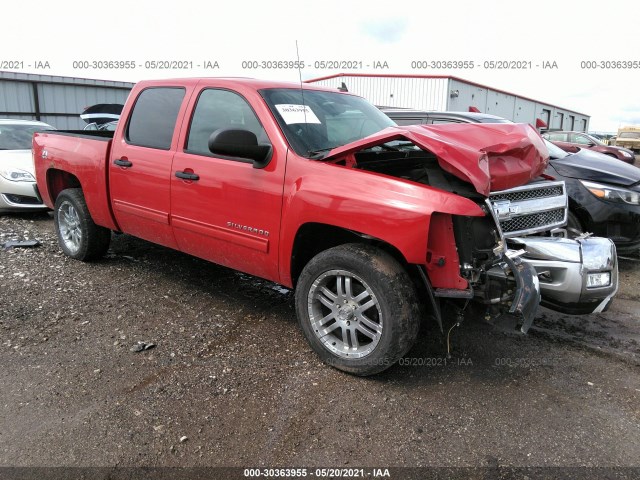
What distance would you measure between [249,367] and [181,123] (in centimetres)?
212

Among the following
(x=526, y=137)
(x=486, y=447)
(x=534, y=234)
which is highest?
(x=526, y=137)

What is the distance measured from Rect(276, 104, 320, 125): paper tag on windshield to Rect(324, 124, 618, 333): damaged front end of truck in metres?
0.50

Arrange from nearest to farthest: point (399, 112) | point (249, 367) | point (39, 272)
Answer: point (249, 367) → point (39, 272) → point (399, 112)

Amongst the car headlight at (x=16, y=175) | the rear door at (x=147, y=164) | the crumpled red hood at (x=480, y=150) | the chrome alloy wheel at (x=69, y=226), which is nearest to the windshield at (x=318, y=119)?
the crumpled red hood at (x=480, y=150)

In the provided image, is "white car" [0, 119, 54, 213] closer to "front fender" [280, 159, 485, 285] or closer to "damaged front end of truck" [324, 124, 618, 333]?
"front fender" [280, 159, 485, 285]

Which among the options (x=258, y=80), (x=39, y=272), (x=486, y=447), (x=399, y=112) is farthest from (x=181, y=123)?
Result: (x=399, y=112)

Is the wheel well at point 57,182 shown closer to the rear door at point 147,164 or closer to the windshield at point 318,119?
the rear door at point 147,164

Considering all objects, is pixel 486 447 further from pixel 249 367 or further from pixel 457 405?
pixel 249 367

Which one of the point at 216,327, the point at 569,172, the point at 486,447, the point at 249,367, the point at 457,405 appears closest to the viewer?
the point at 486,447

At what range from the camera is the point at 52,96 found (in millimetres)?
19688

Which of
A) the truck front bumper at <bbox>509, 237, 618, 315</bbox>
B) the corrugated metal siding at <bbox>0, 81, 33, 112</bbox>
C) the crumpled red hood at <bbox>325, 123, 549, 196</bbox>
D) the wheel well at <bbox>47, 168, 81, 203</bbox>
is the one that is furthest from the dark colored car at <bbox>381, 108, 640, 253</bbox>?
the corrugated metal siding at <bbox>0, 81, 33, 112</bbox>

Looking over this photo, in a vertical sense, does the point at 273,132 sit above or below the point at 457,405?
above

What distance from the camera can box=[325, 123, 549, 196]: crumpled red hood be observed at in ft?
9.72

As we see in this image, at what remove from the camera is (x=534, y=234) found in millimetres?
3719
